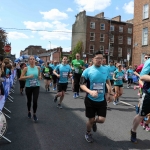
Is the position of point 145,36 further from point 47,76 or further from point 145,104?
point 145,104

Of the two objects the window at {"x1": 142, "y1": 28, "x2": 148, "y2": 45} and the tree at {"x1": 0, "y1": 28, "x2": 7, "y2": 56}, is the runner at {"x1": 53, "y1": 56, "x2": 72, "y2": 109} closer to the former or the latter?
the window at {"x1": 142, "y1": 28, "x2": 148, "y2": 45}

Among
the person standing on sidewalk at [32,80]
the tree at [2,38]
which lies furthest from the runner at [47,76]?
the tree at [2,38]

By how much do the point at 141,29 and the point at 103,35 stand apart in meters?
22.0

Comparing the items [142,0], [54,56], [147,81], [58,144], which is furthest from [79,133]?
[54,56]

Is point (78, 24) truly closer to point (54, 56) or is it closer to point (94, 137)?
point (54, 56)

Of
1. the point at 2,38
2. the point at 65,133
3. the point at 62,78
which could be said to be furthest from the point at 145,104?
the point at 2,38

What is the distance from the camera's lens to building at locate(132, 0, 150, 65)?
28438mm

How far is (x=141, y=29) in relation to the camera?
29.5 meters

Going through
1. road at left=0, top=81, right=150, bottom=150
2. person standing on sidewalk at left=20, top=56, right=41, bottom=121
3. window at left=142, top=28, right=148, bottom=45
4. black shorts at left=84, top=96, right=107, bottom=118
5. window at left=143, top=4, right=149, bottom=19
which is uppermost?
window at left=143, top=4, right=149, bottom=19

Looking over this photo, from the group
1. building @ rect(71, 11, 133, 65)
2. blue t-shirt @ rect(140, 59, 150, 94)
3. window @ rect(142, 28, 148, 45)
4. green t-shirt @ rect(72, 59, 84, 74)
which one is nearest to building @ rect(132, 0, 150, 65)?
window @ rect(142, 28, 148, 45)

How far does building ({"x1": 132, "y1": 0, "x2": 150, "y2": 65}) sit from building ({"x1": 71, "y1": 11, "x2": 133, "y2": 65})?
1712 cm

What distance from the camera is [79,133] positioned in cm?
546

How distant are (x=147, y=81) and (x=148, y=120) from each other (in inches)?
70.8

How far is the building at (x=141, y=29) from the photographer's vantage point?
28.4 metres
